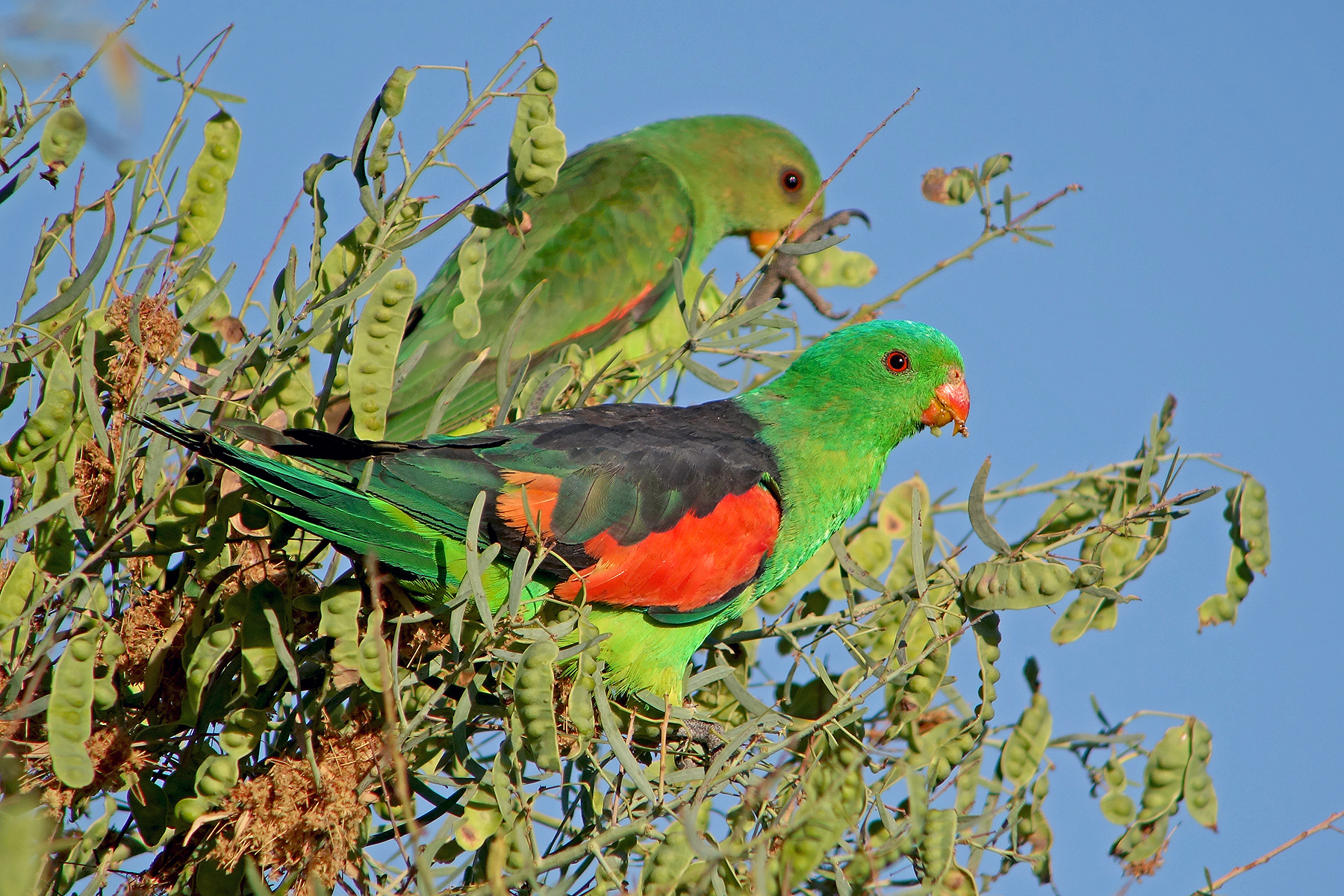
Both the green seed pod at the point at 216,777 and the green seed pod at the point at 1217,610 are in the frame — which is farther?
the green seed pod at the point at 1217,610

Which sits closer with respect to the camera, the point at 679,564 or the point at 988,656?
the point at 988,656

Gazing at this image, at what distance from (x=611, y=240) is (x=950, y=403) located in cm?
218

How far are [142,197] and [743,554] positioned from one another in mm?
1711

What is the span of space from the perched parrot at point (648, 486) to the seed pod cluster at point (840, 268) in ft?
1.94

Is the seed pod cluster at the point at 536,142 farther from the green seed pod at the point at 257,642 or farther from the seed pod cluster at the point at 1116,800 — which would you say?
the seed pod cluster at the point at 1116,800

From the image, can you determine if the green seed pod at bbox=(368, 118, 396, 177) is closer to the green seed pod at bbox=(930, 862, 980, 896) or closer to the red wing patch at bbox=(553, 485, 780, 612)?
the red wing patch at bbox=(553, 485, 780, 612)

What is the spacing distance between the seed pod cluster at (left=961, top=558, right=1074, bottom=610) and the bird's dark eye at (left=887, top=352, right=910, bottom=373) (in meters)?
1.24

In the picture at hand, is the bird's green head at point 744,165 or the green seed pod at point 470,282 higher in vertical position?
the bird's green head at point 744,165

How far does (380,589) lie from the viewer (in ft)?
8.20

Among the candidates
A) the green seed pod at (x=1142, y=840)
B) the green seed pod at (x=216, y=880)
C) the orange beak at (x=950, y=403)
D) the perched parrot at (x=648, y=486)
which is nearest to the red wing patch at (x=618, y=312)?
the perched parrot at (x=648, y=486)

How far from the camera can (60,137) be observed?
219cm

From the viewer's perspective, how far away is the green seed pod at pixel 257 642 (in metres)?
2.07

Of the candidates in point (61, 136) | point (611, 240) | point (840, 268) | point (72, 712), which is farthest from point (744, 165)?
point (72, 712)

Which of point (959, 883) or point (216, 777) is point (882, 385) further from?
point (216, 777)
